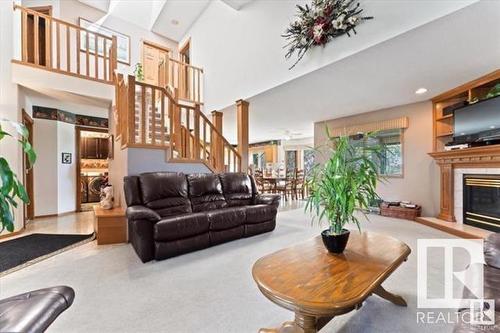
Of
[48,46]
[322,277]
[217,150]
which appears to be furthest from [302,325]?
[48,46]

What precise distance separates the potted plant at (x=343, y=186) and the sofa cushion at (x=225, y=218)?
177 centimetres

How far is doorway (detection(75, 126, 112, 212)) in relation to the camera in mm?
6578

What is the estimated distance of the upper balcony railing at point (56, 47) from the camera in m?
4.08

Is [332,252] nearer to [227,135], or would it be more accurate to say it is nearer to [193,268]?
[193,268]

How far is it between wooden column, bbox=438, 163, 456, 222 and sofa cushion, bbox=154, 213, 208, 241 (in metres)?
4.08

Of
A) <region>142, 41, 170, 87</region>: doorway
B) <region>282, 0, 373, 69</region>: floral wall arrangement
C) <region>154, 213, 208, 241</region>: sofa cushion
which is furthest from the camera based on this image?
<region>142, 41, 170, 87</region>: doorway

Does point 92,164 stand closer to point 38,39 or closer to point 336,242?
point 38,39

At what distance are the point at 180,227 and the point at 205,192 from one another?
3.39 ft

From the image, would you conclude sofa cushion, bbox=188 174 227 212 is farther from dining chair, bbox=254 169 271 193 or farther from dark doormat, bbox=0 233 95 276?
dining chair, bbox=254 169 271 193

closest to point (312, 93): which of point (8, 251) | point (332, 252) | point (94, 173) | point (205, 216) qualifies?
point (205, 216)

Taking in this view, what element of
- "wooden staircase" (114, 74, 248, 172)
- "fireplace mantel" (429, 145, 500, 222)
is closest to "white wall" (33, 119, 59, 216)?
"wooden staircase" (114, 74, 248, 172)

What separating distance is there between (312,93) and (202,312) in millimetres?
3874

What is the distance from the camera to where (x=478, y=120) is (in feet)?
11.5

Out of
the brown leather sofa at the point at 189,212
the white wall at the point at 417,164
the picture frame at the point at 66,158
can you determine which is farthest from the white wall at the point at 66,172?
the white wall at the point at 417,164
